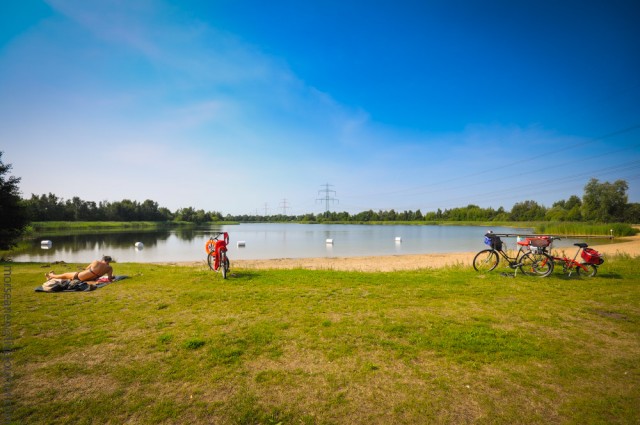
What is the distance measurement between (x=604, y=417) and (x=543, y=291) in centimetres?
665

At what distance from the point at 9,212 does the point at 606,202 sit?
92473mm

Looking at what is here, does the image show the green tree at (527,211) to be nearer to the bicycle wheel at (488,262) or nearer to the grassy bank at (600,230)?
the grassy bank at (600,230)

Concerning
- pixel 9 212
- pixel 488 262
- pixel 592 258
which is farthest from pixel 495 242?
pixel 9 212

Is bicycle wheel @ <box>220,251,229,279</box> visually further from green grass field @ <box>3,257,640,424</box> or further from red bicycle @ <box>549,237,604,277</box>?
red bicycle @ <box>549,237,604,277</box>

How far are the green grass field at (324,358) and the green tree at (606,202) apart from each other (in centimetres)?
7397

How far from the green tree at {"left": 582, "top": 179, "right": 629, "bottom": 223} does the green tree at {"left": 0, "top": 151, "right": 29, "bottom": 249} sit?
8875 cm

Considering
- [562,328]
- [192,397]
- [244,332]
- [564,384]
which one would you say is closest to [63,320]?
[244,332]

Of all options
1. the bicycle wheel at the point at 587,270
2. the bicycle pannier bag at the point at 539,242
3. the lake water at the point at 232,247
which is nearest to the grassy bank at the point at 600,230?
the lake water at the point at 232,247

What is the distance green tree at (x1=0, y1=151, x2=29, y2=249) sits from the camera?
19.5 metres

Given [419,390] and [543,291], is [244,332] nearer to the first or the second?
[419,390]

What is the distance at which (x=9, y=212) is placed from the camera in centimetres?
1961

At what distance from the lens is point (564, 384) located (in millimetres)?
3803

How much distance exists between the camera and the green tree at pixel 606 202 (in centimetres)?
6122

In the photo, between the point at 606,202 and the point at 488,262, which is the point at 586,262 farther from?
the point at 606,202
